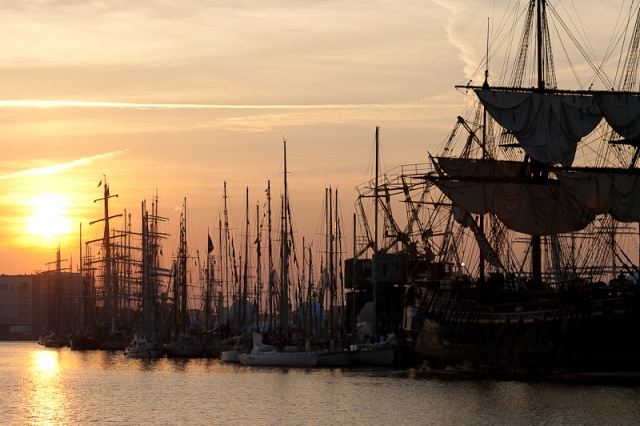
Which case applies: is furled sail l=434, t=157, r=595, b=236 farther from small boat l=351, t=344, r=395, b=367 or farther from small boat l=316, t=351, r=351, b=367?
small boat l=316, t=351, r=351, b=367

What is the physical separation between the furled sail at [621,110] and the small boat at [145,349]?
60.4 meters

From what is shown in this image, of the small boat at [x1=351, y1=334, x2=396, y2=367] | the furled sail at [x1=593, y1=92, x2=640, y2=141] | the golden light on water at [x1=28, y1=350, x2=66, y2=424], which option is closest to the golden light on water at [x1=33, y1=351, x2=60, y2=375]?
the golden light on water at [x1=28, y1=350, x2=66, y2=424]

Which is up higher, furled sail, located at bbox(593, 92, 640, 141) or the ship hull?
furled sail, located at bbox(593, 92, 640, 141)

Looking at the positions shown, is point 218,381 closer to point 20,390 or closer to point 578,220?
point 20,390

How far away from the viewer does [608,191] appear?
109000mm

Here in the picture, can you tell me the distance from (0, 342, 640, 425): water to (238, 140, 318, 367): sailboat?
970 mm

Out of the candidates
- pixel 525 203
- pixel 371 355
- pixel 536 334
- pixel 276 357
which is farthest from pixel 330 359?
pixel 536 334

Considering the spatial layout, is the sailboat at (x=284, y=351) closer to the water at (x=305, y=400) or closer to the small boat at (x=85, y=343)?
the water at (x=305, y=400)

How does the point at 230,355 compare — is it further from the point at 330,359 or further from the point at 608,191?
the point at 608,191

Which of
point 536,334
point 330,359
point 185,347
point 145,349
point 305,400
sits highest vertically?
point 536,334

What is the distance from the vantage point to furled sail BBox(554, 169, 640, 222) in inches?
4269

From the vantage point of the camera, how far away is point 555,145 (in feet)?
363

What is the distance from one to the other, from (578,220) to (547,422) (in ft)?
144

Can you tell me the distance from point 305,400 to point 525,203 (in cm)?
3360
